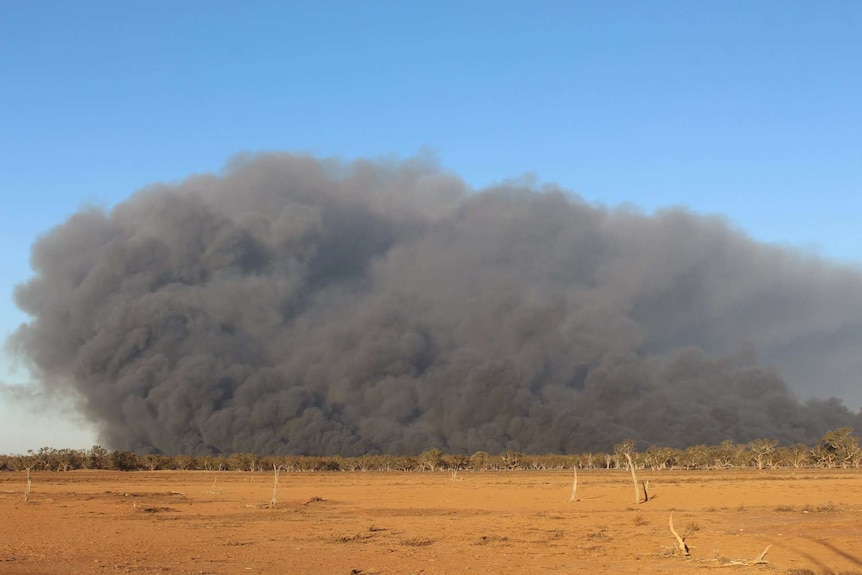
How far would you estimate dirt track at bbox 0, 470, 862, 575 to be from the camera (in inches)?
738

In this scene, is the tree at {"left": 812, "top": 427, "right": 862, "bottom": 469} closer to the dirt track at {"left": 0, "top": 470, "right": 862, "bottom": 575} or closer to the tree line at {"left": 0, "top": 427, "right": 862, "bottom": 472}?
the tree line at {"left": 0, "top": 427, "right": 862, "bottom": 472}

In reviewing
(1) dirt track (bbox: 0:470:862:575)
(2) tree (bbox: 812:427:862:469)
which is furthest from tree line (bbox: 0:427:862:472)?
(1) dirt track (bbox: 0:470:862:575)

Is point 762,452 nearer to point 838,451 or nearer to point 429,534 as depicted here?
point 838,451

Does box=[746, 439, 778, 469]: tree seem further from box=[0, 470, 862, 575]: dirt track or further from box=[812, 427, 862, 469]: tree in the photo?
box=[0, 470, 862, 575]: dirt track

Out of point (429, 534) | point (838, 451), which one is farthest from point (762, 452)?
point (429, 534)

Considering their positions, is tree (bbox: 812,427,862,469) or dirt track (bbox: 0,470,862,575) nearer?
dirt track (bbox: 0,470,862,575)

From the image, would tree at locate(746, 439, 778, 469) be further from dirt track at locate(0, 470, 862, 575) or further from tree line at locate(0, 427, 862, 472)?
dirt track at locate(0, 470, 862, 575)

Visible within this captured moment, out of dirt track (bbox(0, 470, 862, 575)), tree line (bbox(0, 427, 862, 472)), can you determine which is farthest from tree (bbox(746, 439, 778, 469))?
dirt track (bbox(0, 470, 862, 575))

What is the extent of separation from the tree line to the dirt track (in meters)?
56.0

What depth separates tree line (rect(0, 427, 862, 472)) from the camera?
97.0 metres

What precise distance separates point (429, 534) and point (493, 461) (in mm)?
87463

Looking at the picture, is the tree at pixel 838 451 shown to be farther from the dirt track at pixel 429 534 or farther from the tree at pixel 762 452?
the dirt track at pixel 429 534

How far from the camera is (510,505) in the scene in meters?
40.3

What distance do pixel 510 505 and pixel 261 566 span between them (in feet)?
76.8
